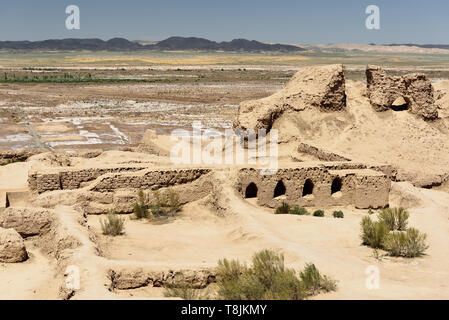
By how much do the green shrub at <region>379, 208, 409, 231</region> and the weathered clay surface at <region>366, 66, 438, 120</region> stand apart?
970 cm

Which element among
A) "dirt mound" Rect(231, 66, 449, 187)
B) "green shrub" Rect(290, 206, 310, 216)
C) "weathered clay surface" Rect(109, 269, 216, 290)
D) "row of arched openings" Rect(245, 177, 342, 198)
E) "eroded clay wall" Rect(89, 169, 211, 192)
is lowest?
"green shrub" Rect(290, 206, 310, 216)

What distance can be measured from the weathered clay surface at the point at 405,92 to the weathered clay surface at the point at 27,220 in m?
14.3

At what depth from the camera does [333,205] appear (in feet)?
47.6

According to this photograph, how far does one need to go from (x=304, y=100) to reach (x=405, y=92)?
417 cm

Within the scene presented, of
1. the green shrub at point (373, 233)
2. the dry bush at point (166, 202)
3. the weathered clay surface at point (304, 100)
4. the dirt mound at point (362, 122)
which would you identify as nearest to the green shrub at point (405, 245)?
the green shrub at point (373, 233)

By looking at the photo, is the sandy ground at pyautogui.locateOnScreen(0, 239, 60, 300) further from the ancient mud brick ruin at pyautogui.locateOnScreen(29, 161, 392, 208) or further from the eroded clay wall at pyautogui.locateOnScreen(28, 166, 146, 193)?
the ancient mud brick ruin at pyautogui.locateOnScreen(29, 161, 392, 208)

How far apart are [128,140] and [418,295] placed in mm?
22460

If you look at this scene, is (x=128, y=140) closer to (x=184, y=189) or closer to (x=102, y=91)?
(x=184, y=189)

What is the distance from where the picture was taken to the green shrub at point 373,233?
1011 centimetres

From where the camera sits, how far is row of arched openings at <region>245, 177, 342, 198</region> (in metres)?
14.4

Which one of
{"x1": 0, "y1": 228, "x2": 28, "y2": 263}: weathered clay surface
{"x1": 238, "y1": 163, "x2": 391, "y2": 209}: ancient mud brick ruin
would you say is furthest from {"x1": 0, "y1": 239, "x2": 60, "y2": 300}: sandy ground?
{"x1": 238, "y1": 163, "x2": 391, "y2": 209}: ancient mud brick ruin

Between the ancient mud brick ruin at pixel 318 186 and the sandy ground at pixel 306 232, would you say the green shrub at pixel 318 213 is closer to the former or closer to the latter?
the sandy ground at pixel 306 232

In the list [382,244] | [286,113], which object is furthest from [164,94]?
[382,244]

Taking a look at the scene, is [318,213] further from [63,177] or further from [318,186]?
[63,177]
